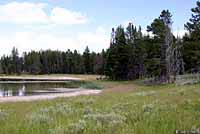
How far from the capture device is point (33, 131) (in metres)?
10.5

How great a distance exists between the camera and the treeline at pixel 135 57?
6244cm

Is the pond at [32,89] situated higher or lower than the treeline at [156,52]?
lower

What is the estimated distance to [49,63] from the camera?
160 metres

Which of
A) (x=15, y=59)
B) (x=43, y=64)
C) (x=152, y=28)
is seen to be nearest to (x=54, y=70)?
(x=43, y=64)

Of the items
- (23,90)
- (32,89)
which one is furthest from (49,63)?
(23,90)

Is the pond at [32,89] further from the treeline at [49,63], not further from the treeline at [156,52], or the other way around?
the treeline at [49,63]

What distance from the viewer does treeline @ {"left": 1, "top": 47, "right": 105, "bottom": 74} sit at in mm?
145250

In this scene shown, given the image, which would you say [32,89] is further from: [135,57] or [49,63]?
[49,63]

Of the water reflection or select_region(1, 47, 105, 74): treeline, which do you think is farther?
select_region(1, 47, 105, 74): treeline

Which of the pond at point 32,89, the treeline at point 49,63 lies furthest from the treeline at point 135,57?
the pond at point 32,89

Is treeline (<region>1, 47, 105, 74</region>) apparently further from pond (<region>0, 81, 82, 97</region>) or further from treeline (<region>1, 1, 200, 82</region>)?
pond (<region>0, 81, 82, 97</region>)

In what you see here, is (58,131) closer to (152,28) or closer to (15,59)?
(152,28)

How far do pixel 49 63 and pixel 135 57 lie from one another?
7547 cm

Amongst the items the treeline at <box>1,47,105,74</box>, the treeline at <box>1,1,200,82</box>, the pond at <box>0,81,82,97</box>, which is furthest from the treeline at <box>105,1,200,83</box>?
the treeline at <box>1,47,105,74</box>
